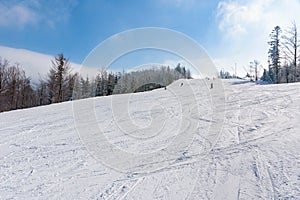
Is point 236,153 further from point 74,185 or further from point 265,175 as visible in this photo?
point 74,185

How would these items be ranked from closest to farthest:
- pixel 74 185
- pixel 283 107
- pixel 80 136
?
pixel 74 185, pixel 80 136, pixel 283 107

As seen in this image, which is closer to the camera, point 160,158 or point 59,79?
point 160,158

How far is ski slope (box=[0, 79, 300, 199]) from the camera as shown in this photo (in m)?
4.65

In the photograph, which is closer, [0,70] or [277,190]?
[277,190]

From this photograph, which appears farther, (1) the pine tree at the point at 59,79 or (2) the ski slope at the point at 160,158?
(1) the pine tree at the point at 59,79

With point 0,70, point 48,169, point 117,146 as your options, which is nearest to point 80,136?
point 117,146

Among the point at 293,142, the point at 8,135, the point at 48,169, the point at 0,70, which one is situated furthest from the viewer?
the point at 0,70

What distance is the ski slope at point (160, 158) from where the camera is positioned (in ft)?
15.3

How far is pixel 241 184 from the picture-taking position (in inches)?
183

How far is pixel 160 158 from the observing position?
6.33 meters

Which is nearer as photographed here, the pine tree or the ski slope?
the ski slope

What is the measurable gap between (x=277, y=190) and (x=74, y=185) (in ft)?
13.4

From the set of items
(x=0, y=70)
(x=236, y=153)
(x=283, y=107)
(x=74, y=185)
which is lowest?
(x=74, y=185)

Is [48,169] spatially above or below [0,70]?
below
